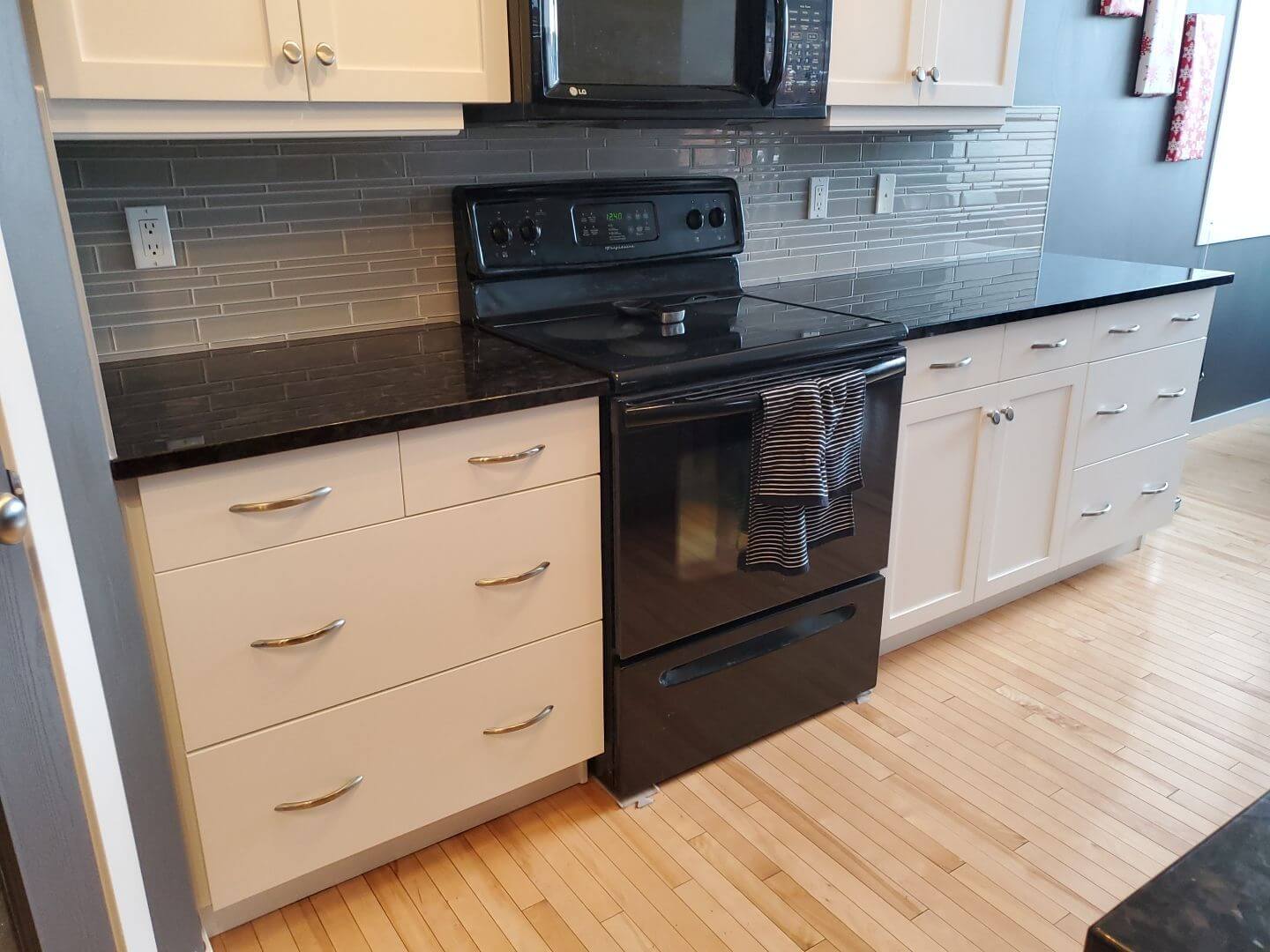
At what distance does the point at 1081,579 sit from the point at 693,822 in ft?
5.54

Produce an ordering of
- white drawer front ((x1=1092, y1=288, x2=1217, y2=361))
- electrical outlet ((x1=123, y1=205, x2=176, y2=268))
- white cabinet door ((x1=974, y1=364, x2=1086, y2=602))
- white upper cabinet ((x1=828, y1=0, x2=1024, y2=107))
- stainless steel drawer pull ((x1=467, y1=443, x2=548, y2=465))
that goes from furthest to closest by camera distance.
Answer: white drawer front ((x1=1092, y1=288, x2=1217, y2=361)) → white cabinet door ((x1=974, y1=364, x2=1086, y2=602)) → white upper cabinet ((x1=828, y1=0, x2=1024, y2=107)) → electrical outlet ((x1=123, y1=205, x2=176, y2=268)) → stainless steel drawer pull ((x1=467, y1=443, x2=548, y2=465))

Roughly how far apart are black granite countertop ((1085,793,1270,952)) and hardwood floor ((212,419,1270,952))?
117 cm

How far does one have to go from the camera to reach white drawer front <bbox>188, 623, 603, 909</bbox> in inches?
60.1

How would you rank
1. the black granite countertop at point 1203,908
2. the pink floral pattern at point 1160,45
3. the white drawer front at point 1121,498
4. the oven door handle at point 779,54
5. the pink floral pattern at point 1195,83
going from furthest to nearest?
the pink floral pattern at point 1195,83
the pink floral pattern at point 1160,45
the white drawer front at point 1121,498
the oven door handle at point 779,54
the black granite countertop at point 1203,908

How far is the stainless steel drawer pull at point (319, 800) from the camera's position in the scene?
1568mm

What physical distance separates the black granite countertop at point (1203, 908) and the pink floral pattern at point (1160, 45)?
3.49 m

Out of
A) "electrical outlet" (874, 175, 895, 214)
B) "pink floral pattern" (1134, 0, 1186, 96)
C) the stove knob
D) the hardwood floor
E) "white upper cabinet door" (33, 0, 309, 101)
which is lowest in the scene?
the hardwood floor

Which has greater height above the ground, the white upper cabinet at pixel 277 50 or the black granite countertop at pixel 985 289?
the white upper cabinet at pixel 277 50

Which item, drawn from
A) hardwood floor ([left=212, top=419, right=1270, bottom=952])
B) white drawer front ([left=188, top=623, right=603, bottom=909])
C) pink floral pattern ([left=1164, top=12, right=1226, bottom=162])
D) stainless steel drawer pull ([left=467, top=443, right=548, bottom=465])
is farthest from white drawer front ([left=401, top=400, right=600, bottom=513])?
pink floral pattern ([left=1164, top=12, right=1226, bottom=162])

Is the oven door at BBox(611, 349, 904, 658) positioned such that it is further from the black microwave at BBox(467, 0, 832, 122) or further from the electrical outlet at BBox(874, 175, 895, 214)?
the electrical outlet at BBox(874, 175, 895, 214)

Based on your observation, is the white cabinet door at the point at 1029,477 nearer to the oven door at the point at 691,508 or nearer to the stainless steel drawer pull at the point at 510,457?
the oven door at the point at 691,508

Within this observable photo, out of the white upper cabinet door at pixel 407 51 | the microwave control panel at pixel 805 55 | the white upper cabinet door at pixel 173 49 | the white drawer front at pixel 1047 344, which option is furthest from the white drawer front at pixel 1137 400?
the white upper cabinet door at pixel 173 49

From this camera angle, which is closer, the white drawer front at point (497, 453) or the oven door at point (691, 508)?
the white drawer front at point (497, 453)

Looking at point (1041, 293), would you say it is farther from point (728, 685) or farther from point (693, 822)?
point (693, 822)
